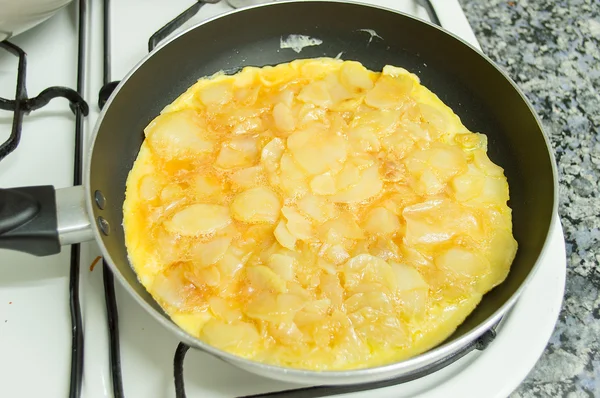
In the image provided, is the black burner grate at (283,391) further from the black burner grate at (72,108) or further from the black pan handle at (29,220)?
the black pan handle at (29,220)

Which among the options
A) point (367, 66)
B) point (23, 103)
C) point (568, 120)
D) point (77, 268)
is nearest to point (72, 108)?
point (23, 103)

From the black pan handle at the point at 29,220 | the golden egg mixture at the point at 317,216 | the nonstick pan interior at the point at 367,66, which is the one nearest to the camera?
the black pan handle at the point at 29,220

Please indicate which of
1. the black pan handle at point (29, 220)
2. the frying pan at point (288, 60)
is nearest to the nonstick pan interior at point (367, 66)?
the frying pan at point (288, 60)

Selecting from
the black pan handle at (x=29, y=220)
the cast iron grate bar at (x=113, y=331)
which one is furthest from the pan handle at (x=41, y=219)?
the cast iron grate bar at (x=113, y=331)

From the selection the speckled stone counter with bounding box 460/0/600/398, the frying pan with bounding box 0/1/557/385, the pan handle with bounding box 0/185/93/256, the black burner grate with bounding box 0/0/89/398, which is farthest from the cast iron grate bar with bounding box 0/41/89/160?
the speckled stone counter with bounding box 460/0/600/398

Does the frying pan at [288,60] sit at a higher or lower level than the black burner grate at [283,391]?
higher

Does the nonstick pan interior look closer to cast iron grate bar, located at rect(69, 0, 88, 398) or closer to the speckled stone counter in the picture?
cast iron grate bar, located at rect(69, 0, 88, 398)

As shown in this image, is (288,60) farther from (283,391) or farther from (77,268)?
(283,391)

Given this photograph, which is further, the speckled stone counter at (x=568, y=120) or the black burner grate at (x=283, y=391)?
the speckled stone counter at (x=568, y=120)

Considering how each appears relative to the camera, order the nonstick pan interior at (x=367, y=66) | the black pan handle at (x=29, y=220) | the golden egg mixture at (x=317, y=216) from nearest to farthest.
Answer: the black pan handle at (x=29, y=220) → the golden egg mixture at (x=317, y=216) → the nonstick pan interior at (x=367, y=66)
